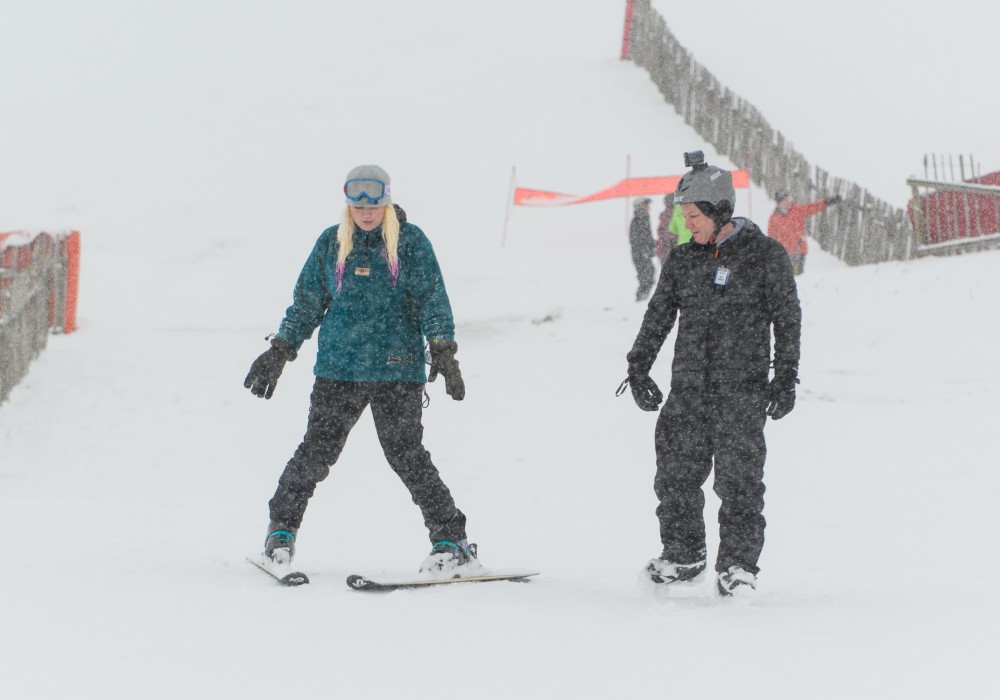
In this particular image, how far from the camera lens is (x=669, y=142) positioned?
69.4ft

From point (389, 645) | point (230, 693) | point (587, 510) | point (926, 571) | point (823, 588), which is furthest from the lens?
point (587, 510)

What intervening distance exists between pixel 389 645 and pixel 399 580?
84 cm

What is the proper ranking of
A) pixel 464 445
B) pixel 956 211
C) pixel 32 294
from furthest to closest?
1. pixel 956 211
2. pixel 32 294
3. pixel 464 445

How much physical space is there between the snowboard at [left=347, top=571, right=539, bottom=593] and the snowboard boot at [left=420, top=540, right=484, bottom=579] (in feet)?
0.14

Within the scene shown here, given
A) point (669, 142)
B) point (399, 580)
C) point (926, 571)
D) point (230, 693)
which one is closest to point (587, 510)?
point (926, 571)

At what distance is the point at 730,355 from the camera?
4406 millimetres

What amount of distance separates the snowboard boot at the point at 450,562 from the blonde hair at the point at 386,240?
1.06 meters

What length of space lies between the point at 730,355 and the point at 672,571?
0.90 metres

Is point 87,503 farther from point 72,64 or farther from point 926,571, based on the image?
point 72,64

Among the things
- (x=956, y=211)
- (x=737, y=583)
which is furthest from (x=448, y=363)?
(x=956, y=211)

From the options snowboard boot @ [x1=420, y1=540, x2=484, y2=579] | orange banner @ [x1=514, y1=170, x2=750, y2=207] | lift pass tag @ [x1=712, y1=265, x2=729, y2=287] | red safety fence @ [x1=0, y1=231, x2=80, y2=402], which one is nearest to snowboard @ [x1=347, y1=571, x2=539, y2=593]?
snowboard boot @ [x1=420, y1=540, x2=484, y2=579]

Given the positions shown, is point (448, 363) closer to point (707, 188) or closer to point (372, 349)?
point (372, 349)

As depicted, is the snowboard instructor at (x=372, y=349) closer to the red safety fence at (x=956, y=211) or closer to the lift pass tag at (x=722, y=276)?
the lift pass tag at (x=722, y=276)

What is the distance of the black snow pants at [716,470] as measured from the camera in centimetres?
439
